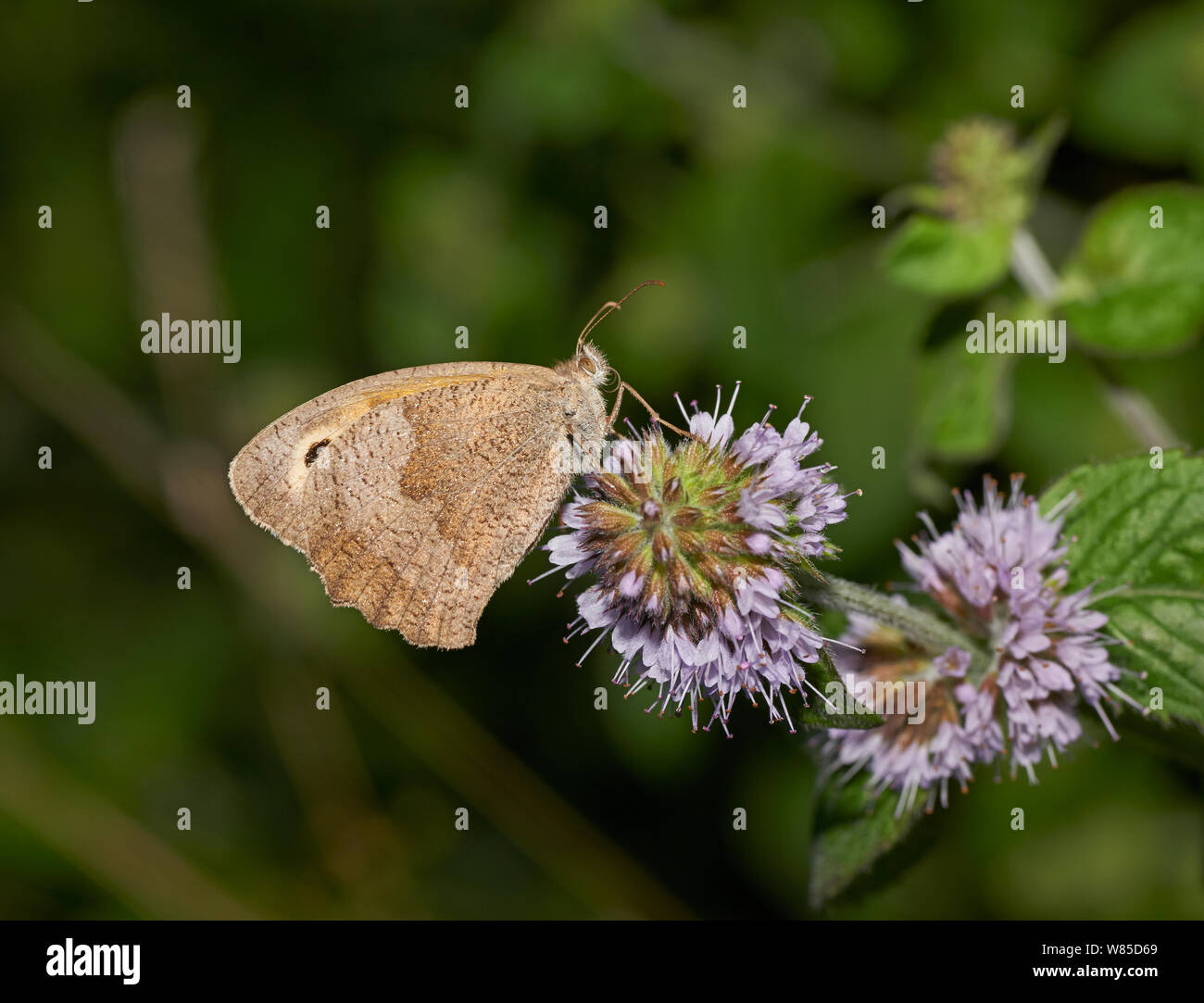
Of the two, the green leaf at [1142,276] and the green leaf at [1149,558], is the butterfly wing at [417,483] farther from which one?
the green leaf at [1142,276]

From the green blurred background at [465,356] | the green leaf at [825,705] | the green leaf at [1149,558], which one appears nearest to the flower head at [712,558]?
the green leaf at [825,705]

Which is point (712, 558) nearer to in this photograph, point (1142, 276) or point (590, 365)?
point (590, 365)

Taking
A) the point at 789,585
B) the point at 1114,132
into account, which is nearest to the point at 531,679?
the point at 789,585

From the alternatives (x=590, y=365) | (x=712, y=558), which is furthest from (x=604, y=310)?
(x=712, y=558)

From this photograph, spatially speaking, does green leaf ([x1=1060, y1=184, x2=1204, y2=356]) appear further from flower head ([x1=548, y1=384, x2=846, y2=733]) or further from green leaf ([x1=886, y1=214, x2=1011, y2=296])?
flower head ([x1=548, y1=384, x2=846, y2=733])
